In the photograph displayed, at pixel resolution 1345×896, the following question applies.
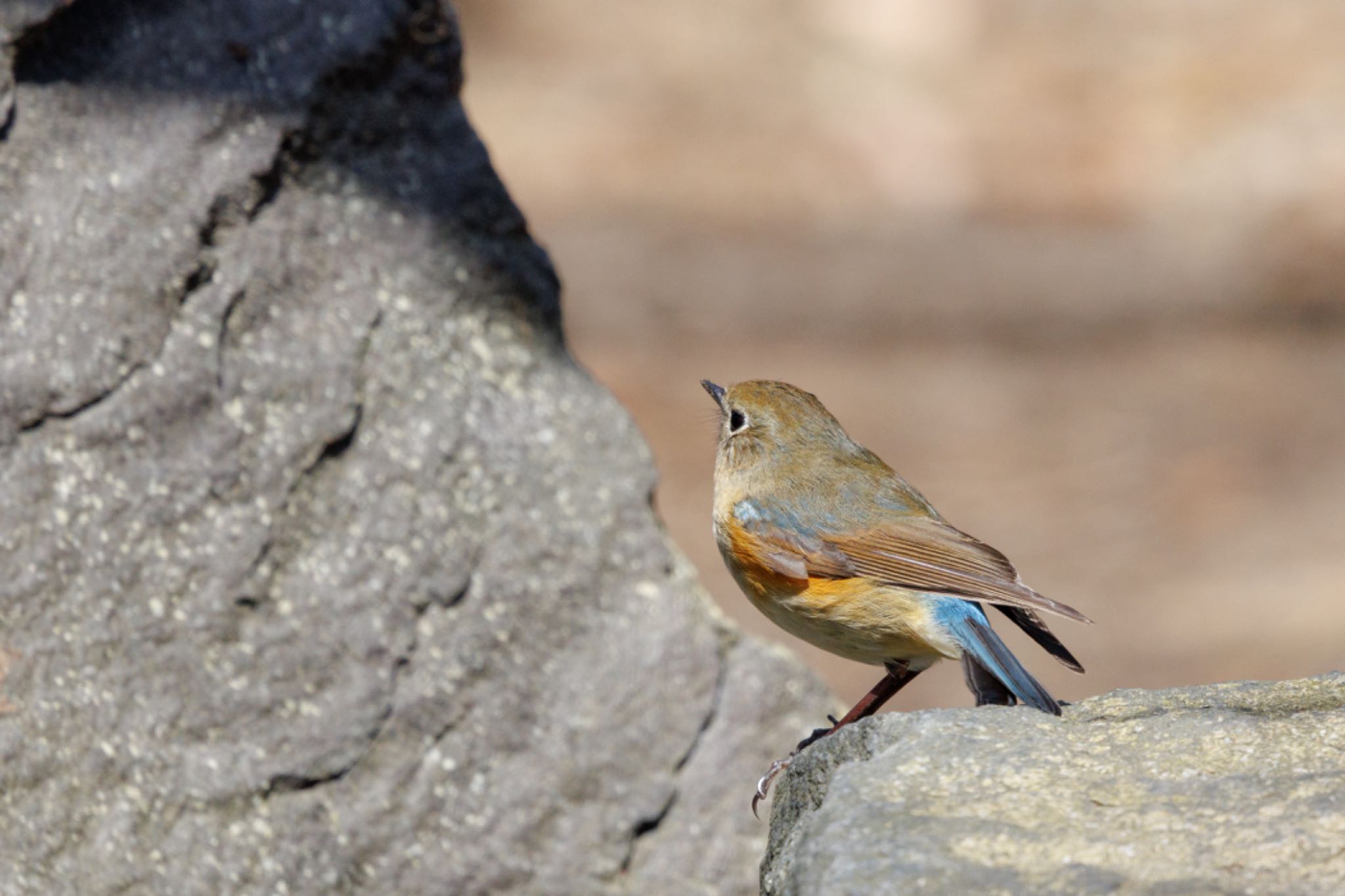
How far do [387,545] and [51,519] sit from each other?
68 centimetres

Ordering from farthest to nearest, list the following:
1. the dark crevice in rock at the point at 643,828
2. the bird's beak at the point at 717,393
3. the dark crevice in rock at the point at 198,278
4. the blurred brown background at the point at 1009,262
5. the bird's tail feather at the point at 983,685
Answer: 1. the blurred brown background at the point at 1009,262
2. the bird's beak at the point at 717,393
3. the dark crevice in rock at the point at 643,828
4. the dark crevice in rock at the point at 198,278
5. the bird's tail feather at the point at 983,685

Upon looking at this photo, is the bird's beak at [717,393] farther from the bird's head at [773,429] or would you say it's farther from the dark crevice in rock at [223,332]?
the dark crevice in rock at [223,332]

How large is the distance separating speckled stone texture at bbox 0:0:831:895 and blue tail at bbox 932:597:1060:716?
68 centimetres

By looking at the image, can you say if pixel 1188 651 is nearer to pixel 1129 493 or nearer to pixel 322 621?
pixel 1129 493

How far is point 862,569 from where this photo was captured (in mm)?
3055

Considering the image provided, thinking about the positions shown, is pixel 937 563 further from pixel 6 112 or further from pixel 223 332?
pixel 6 112

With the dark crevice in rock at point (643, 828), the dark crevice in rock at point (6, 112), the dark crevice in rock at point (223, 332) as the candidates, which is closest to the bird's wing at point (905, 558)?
the dark crevice in rock at point (643, 828)

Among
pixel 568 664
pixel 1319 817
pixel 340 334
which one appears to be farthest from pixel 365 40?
pixel 1319 817

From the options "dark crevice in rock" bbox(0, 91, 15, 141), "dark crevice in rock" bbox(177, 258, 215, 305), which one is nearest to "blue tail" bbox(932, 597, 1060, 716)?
"dark crevice in rock" bbox(177, 258, 215, 305)

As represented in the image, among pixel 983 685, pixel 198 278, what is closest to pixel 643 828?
pixel 983 685

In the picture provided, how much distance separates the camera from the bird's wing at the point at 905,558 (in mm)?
2891

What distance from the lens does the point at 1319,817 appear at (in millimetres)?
2055

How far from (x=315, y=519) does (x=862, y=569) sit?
46.0 inches

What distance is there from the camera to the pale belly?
9.80 ft
